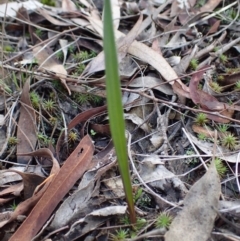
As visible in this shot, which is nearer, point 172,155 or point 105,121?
point 172,155

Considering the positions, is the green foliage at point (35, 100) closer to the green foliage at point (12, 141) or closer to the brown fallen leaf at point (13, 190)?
the green foliage at point (12, 141)

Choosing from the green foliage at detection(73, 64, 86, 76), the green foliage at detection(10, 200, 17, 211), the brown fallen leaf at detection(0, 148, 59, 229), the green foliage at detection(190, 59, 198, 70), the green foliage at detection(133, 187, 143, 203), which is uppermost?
the green foliage at detection(73, 64, 86, 76)

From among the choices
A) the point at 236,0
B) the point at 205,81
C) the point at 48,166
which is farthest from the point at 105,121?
the point at 236,0

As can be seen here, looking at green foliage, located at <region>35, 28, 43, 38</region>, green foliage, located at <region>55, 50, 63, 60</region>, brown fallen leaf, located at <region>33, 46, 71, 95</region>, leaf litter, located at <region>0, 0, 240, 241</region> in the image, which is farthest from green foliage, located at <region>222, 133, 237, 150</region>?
green foliage, located at <region>35, 28, 43, 38</region>

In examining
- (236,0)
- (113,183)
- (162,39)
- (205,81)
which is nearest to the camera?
(113,183)

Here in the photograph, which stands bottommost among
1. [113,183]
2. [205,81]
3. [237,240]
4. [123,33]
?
[237,240]

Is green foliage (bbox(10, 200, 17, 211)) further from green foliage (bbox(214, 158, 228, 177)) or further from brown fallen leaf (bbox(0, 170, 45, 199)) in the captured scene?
green foliage (bbox(214, 158, 228, 177))

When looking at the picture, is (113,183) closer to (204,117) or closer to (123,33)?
(204,117)
